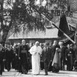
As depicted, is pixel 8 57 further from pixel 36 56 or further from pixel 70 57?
pixel 70 57

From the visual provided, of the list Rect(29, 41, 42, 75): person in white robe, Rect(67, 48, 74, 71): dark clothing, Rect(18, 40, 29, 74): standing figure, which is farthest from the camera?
Rect(67, 48, 74, 71): dark clothing

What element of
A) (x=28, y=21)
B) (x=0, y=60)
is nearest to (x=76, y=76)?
(x=0, y=60)

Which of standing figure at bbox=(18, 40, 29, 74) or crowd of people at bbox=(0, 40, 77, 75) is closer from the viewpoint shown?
crowd of people at bbox=(0, 40, 77, 75)

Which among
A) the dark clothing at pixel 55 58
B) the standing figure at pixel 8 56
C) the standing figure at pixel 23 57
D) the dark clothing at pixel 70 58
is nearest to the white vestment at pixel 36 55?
the standing figure at pixel 23 57

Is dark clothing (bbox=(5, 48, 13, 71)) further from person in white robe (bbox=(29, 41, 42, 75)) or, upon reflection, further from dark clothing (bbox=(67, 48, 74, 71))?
dark clothing (bbox=(67, 48, 74, 71))

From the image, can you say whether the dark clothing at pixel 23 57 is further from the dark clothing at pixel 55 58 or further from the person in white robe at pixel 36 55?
the dark clothing at pixel 55 58

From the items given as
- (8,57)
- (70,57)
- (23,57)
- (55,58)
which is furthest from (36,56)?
(70,57)

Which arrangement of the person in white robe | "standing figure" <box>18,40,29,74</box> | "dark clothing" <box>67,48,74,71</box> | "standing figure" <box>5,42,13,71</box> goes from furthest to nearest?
"dark clothing" <box>67,48,74,71</box> → "standing figure" <box>5,42,13,71</box> → "standing figure" <box>18,40,29,74</box> → the person in white robe

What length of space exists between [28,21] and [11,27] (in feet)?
8.13

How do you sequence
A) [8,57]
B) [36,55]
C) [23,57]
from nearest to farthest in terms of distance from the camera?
[36,55] < [23,57] < [8,57]

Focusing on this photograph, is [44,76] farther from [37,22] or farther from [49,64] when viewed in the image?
[37,22]

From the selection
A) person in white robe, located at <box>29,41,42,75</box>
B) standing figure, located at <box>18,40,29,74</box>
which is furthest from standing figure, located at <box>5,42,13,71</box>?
person in white robe, located at <box>29,41,42,75</box>

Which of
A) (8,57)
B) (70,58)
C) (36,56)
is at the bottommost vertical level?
(70,58)

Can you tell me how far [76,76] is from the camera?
21.2 metres
